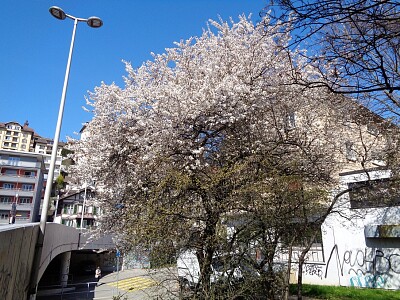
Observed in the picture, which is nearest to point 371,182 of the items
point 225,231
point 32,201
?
point 225,231

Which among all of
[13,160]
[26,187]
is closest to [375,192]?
[26,187]

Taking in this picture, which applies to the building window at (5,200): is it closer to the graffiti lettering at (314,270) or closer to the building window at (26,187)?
the building window at (26,187)

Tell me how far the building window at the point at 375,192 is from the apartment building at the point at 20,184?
5565 cm

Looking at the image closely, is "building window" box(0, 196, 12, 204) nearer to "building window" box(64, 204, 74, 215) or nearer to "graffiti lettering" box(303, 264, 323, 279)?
"building window" box(64, 204, 74, 215)

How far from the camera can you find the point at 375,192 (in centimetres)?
1105

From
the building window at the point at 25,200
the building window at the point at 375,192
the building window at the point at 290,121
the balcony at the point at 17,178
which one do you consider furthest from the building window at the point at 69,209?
the building window at the point at 290,121

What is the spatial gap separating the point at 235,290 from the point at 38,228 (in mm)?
5583

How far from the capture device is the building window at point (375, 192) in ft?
33.8

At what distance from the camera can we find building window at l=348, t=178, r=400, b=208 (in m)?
10.3

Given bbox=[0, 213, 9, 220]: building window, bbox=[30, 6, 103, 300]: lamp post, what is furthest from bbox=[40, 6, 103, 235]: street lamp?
bbox=[0, 213, 9, 220]: building window

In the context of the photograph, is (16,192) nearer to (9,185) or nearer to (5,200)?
(5,200)

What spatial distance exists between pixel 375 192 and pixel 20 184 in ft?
200

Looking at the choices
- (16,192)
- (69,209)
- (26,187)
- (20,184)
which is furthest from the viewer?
(26,187)

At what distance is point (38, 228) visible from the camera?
788cm
